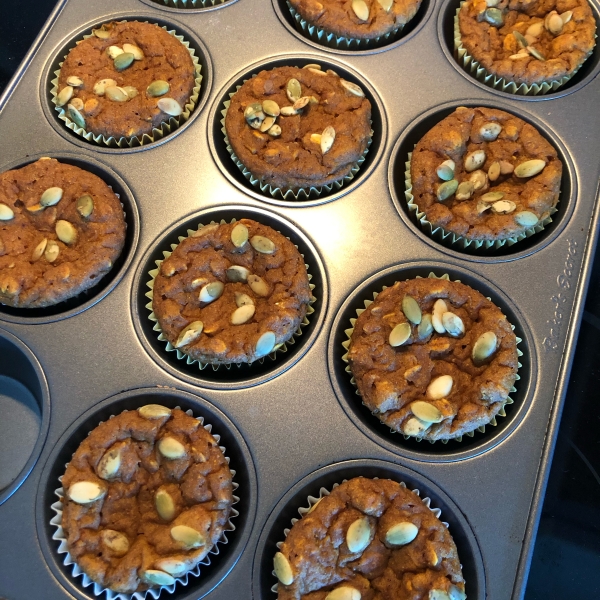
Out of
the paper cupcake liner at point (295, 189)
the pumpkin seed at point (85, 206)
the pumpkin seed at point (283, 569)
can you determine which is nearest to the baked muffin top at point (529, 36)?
the paper cupcake liner at point (295, 189)

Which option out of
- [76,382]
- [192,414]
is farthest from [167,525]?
[76,382]

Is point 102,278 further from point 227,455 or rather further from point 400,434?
point 400,434

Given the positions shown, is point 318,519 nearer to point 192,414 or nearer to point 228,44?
point 192,414

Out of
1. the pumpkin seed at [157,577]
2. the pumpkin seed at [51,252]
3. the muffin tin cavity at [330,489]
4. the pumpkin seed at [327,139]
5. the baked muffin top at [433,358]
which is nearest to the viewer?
the pumpkin seed at [157,577]

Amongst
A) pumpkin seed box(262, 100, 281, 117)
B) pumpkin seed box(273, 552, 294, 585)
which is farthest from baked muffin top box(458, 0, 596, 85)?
pumpkin seed box(273, 552, 294, 585)

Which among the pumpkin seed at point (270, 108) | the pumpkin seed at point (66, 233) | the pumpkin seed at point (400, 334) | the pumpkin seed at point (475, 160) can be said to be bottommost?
the pumpkin seed at point (66, 233)

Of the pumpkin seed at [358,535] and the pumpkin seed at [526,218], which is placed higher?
the pumpkin seed at [526,218]

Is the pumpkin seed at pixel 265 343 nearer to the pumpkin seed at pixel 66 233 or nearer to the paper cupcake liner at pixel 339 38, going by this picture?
the pumpkin seed at pixel 66 233
